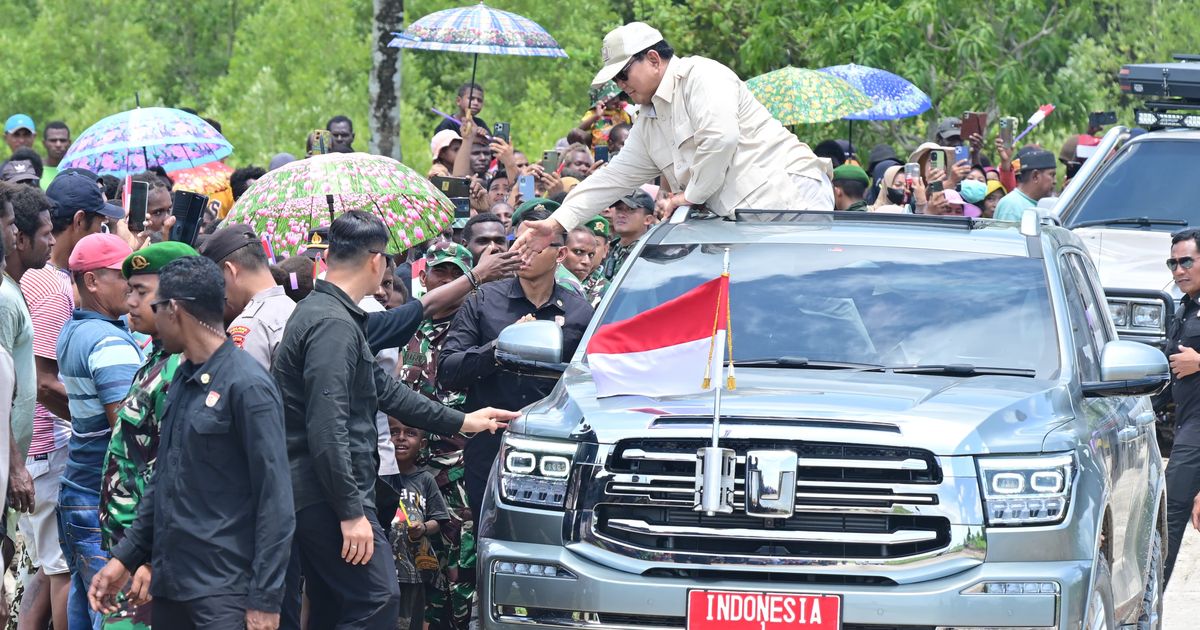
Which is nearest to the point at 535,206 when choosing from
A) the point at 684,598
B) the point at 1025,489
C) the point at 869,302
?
the point at 869,302

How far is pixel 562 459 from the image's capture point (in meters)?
6.05

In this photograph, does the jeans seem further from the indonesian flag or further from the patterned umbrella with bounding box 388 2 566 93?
the patterned umbrella with bounding box 388 2 566 93

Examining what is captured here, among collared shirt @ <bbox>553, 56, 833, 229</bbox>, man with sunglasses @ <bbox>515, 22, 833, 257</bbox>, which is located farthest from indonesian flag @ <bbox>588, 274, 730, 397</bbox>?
collared shirt @ <bbox>553, 56, 833, 229</bbox>

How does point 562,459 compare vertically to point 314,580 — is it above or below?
above

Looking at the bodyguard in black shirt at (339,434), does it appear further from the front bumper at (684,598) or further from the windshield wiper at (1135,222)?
the windshield wiper at (1135,222)

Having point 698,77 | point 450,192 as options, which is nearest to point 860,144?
point 450,192

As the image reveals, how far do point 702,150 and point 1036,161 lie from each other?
283 inches

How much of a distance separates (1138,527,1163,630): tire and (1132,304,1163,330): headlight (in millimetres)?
3653

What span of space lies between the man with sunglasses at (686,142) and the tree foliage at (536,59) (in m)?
12.1

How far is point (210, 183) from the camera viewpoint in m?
14.9

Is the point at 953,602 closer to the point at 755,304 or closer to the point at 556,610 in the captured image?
the point at 556,610

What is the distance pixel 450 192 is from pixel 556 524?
6269mm

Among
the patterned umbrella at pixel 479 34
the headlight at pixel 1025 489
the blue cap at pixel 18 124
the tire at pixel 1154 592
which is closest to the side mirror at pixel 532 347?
the headlight at pixel 1025 489

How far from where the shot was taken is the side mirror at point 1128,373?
251 inches
